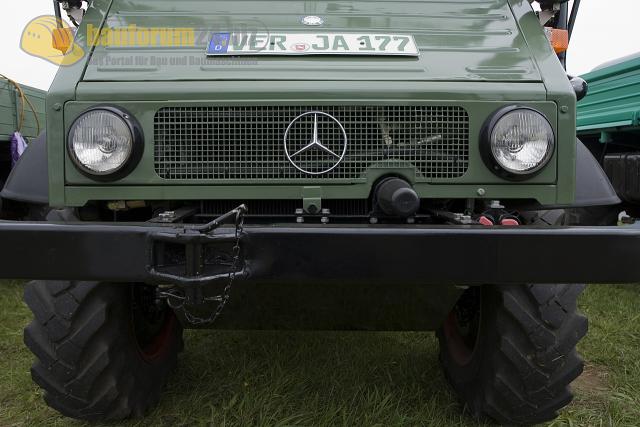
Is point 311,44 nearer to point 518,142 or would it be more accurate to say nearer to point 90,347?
point 518,142

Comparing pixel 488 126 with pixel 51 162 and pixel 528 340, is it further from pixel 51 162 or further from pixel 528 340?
pixel 51 162

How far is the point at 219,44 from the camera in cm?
239

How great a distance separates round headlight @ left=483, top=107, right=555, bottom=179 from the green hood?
0.68 feet

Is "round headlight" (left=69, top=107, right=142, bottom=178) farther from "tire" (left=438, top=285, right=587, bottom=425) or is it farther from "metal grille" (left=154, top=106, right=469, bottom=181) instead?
"tire" (left=438, top=285, right=587, bottom=425)

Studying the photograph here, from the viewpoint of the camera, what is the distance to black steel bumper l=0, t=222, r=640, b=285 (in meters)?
1.75

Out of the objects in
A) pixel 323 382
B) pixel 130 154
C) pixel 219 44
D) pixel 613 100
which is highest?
pixel 613 100

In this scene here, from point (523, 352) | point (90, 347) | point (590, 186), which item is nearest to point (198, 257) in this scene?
point (90, 347)

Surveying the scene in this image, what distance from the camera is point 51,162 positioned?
2141 millimetres

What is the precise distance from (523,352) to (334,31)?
5.27ft

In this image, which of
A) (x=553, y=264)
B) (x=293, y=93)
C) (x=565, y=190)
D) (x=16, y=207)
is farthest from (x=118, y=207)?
(x=565, y=190)

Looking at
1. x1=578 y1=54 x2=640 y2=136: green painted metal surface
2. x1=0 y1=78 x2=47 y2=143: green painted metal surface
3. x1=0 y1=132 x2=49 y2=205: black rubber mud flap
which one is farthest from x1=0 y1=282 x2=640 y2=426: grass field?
x1=0 y1=78 x2=47 y2=143: green painted metal surface

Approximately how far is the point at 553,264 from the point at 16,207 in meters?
2.85

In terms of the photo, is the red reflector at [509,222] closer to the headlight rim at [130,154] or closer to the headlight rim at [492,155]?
the headlight rim at [492,155]

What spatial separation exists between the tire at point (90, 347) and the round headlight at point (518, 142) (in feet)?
5.32
